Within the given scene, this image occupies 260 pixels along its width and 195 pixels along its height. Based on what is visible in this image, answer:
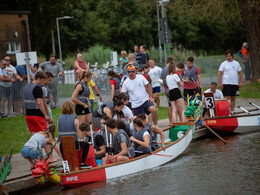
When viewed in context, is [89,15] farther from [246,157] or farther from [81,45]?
[246,157]

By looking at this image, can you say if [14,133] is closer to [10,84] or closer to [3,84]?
[3,84]

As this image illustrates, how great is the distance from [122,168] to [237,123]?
18.6 ft

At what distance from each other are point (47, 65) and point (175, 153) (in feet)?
30.9

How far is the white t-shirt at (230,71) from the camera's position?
52.1 feet

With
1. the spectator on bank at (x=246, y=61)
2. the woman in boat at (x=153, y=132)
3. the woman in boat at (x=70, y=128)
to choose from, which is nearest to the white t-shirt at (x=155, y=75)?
the woman in boat at (x=153, y=132)

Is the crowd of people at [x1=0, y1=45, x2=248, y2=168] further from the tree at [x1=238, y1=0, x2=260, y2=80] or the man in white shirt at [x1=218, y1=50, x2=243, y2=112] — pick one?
the tree at [x1=238, y1=0, x2=260, y2=80]

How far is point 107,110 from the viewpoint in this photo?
461 inches

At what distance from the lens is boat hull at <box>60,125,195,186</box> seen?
31.5 feet

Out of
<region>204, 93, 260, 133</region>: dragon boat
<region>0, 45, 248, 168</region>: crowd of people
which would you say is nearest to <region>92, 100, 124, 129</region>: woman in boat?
<region>0, 45, 248, 168</region>: crowd of people

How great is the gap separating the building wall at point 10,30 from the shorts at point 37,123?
1464 cm

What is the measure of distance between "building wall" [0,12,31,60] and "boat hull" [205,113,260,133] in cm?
1414

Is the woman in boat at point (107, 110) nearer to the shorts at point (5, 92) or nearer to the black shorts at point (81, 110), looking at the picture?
the black shorts at point (81, 110)

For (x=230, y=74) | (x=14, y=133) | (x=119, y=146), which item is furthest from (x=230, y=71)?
(x=14, y=133)

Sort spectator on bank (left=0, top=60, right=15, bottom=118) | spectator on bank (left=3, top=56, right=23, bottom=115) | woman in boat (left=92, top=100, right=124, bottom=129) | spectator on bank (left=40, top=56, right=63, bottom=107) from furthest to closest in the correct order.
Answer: spectator on bank (left=40, top=56, right=63, bottom=107) → spectator on bank (left=3, top=56, right=23, bottom=115) → spectator on bank (left=0, top=60, right=15, bottom=118) → woman in boat (left=92, top=100, right=124, bottom=129)
